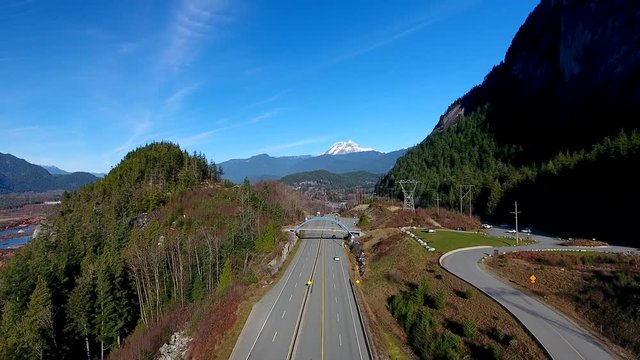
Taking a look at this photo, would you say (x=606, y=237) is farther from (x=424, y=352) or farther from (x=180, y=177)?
(x=180, y=177)

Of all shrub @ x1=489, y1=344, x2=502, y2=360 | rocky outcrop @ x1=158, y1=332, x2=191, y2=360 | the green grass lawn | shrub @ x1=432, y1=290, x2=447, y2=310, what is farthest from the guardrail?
the green grass lawn

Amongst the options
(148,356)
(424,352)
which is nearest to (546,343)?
(424,352)

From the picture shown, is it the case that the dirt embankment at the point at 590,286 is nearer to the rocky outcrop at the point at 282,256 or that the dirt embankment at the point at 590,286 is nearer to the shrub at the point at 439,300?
the shrub at the point at 439,300

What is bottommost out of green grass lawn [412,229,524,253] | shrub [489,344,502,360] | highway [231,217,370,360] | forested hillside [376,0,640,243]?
highway [231,217,370,360]

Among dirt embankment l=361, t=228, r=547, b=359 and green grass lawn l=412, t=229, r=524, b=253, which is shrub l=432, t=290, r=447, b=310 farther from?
green grass lawn l=412, t=229, r=524, b=253

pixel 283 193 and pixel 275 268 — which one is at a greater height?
pixel 283 193

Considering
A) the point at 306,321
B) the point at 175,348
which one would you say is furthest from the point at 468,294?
the point at 175,348
